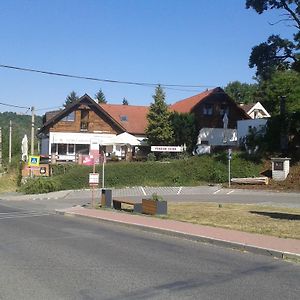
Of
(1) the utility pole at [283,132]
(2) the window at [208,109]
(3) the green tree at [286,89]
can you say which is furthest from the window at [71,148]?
(1) the utility pole at [283,132]

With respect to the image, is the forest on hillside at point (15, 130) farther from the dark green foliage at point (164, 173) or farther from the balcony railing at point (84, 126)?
the dark green foliage at point (164, 173)

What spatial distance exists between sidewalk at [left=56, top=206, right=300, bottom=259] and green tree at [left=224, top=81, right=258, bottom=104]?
95098mm

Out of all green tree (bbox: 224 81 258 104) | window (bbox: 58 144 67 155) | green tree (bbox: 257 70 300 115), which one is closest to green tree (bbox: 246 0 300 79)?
green tree (bbox: 257 70 300 115)

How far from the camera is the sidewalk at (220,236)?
11.4 meters

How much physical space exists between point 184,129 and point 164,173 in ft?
52.9

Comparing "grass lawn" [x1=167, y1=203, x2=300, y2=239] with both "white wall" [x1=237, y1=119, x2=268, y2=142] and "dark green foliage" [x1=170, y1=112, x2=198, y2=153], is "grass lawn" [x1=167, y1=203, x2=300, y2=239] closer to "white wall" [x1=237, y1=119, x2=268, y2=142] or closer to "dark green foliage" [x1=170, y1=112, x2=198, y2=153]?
"white wall" [x1=237, y1=119, x2=268, y2=142]

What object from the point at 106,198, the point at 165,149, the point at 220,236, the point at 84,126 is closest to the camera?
the point at 220,236

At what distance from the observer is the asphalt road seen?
768 cm

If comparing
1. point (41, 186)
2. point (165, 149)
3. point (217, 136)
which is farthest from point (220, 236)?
point (217, 136)

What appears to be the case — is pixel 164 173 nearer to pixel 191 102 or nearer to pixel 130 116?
pixel 191 102

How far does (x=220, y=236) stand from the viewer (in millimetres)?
13477

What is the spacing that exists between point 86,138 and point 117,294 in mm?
54188

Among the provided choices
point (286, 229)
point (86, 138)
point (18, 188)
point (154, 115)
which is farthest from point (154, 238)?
point (86, 138)

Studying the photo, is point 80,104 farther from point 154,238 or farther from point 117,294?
point 117,294
